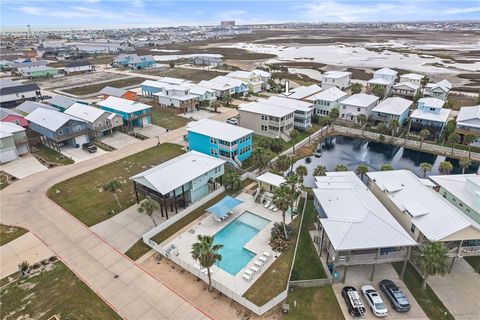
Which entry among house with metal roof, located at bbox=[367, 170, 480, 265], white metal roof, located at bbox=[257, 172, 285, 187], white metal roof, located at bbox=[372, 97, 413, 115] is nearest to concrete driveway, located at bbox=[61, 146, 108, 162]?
white metal roof, located at bbox=[257, 172, 285, 187]

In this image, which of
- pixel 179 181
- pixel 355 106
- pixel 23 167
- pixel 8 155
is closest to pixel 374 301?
pixel 179 181

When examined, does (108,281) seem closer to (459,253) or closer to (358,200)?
(358,200)

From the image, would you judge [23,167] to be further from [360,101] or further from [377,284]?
[360,101]

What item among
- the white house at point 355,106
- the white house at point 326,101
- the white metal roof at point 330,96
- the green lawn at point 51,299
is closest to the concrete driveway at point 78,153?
the green lawn at point 51,299

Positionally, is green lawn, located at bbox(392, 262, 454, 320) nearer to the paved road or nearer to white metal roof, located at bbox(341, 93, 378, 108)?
the paved road

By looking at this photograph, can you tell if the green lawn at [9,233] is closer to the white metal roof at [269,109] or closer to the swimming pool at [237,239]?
the swimming pool at [237,239]

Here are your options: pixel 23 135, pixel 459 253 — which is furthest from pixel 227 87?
pixel 459 253

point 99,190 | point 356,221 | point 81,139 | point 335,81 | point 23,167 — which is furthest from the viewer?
point 335,81
